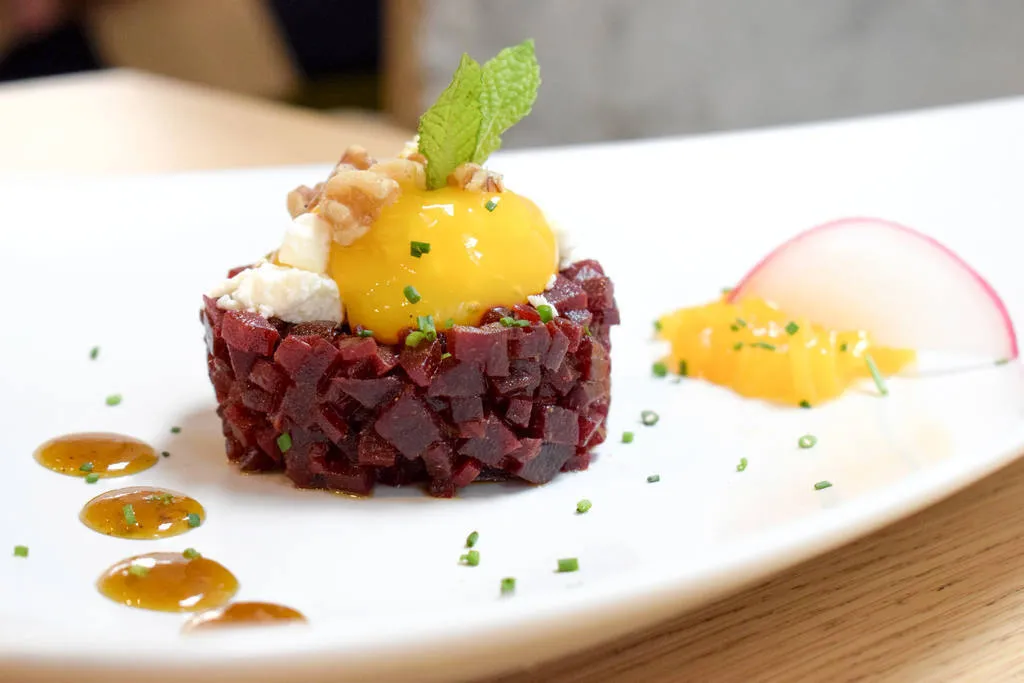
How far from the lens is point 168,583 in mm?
1940

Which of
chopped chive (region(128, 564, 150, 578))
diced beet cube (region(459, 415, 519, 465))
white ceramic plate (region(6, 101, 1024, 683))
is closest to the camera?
white ceramic plate (region(6, 101, 1024, 683))

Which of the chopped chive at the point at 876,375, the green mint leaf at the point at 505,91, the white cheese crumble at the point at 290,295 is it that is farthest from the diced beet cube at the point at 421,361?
the chopped chive at the point at 876,375

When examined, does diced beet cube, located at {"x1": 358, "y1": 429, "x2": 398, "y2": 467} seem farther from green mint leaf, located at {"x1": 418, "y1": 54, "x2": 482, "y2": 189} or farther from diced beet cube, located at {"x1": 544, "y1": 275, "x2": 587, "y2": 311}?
green mint leaf, located at {"x1": 418, "y1": 54, "x2": 482, "y2": 189}

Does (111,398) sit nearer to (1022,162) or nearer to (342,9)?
(1022,162)

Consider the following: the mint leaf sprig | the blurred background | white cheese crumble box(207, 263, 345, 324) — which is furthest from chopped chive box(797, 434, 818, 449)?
the blurred background

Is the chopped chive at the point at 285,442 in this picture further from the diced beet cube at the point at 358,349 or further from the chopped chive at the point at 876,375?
the chopped chive at the point at 876,375

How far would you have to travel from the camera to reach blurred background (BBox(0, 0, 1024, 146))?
22.8 ft

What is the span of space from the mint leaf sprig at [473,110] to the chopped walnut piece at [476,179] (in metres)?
0.03

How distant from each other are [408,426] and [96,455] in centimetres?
83

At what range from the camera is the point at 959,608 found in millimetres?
1961

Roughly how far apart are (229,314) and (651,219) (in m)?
1.97

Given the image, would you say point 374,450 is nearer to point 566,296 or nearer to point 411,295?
point 411,295

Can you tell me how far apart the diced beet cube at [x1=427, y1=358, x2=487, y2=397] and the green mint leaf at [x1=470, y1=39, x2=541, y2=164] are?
23.1 inches

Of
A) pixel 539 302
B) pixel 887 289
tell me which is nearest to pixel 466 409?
pixel 539 302
